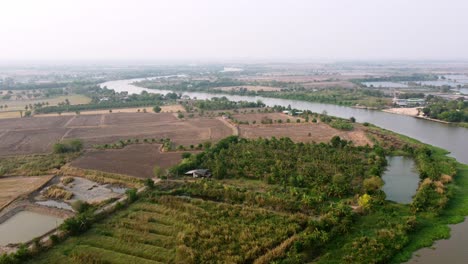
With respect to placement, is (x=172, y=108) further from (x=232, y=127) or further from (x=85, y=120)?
(x=232, y=127)

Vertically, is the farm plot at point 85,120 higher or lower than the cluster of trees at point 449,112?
lower

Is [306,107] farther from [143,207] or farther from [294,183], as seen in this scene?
[143,207]

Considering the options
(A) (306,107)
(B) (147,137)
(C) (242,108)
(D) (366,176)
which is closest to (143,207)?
(D) (366,176)

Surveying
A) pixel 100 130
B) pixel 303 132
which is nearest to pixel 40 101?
pixel 100 130

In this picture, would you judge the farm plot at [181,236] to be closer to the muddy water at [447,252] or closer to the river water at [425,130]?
the muddy water at [447,252]

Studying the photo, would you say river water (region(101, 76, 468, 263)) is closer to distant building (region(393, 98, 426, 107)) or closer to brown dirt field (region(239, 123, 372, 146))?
brown dirt field (region(239, 123, 372, 146))

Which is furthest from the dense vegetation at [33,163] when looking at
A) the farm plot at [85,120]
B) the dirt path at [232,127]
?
the dirt path at [232,127]

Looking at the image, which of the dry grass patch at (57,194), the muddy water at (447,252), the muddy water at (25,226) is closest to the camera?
the muddy water at (447,252)
